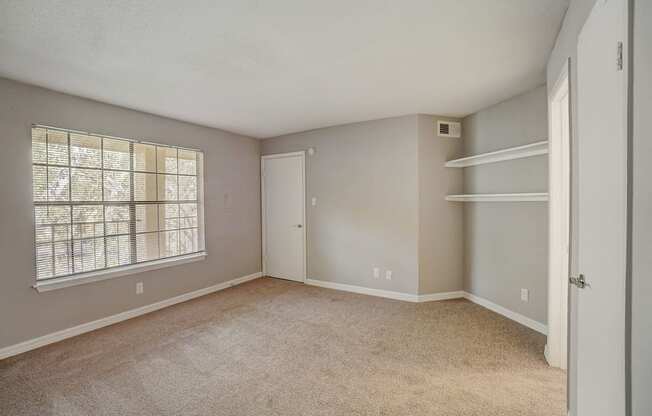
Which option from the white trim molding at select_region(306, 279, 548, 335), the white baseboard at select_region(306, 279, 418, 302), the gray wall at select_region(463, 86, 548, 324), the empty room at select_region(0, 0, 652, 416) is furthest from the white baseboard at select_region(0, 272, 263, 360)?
the gray wall at select_region(463, 86, 548, 324)

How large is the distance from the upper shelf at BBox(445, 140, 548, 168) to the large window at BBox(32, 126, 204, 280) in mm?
3475

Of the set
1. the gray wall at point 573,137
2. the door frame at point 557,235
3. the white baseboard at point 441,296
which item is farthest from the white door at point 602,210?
the white baseboard at point 441,296

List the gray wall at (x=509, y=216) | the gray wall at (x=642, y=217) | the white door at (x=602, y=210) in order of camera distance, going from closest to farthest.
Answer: the gray wall at (x=642, y=217)
the white door at (x=602, y=210)
the gray wall at (x=509, y=216)

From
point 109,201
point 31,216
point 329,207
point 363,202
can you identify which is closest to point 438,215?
point 363,202

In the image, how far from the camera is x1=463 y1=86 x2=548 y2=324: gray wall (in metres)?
2.90

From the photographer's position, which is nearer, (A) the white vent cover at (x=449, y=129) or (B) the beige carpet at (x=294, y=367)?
(B) the beige carpet at (x=294, y=367)

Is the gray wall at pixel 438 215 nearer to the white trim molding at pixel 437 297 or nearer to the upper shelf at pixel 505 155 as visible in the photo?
the white trim molding at pixel 437 297

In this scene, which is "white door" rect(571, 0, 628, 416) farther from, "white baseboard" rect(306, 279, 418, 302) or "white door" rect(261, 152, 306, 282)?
"white door" rect(261, 152, 306, 282)

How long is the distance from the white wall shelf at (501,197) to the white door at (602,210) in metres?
1.47

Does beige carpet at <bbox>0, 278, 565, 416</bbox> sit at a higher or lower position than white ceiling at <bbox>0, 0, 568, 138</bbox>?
lower

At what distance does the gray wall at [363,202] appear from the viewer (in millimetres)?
3863

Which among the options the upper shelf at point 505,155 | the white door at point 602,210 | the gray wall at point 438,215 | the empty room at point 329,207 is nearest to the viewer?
the white door at point 602,210

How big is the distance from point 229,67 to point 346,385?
101 inches

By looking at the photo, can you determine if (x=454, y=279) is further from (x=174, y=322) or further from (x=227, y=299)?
(x=174, y=322)
